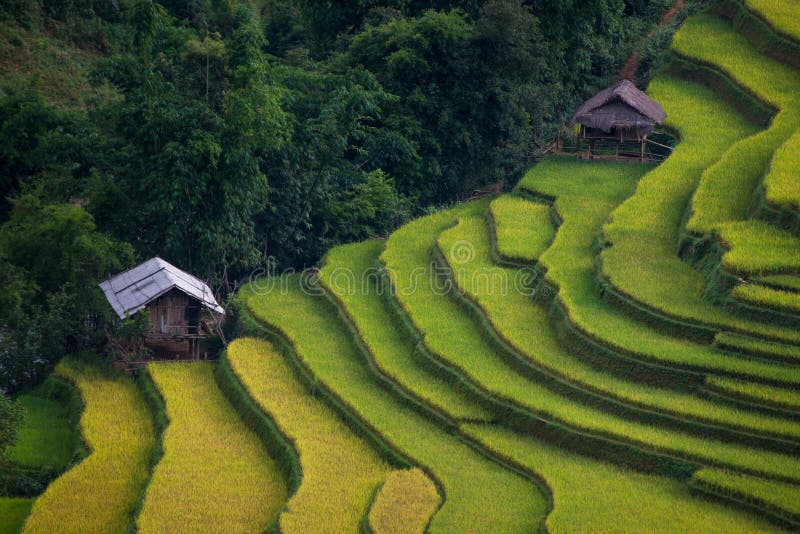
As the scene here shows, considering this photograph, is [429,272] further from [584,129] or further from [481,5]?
[481,5]

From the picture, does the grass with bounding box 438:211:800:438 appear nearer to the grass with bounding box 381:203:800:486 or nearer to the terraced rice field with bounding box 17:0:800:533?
the terraced rice field with bounding box 17:0:800:533

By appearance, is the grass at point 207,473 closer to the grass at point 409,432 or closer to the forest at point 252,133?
the grass at point 409,432

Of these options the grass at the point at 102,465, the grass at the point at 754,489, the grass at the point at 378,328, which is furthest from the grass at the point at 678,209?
the grass at the point at 102,465

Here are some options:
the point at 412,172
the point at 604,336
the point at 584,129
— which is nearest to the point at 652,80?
the point at 584,129

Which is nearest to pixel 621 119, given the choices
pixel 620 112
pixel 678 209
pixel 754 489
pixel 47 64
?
pixel 620 112

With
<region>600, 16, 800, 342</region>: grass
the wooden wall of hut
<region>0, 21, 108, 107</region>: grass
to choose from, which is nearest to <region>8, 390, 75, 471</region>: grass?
the wooden wall of hut
